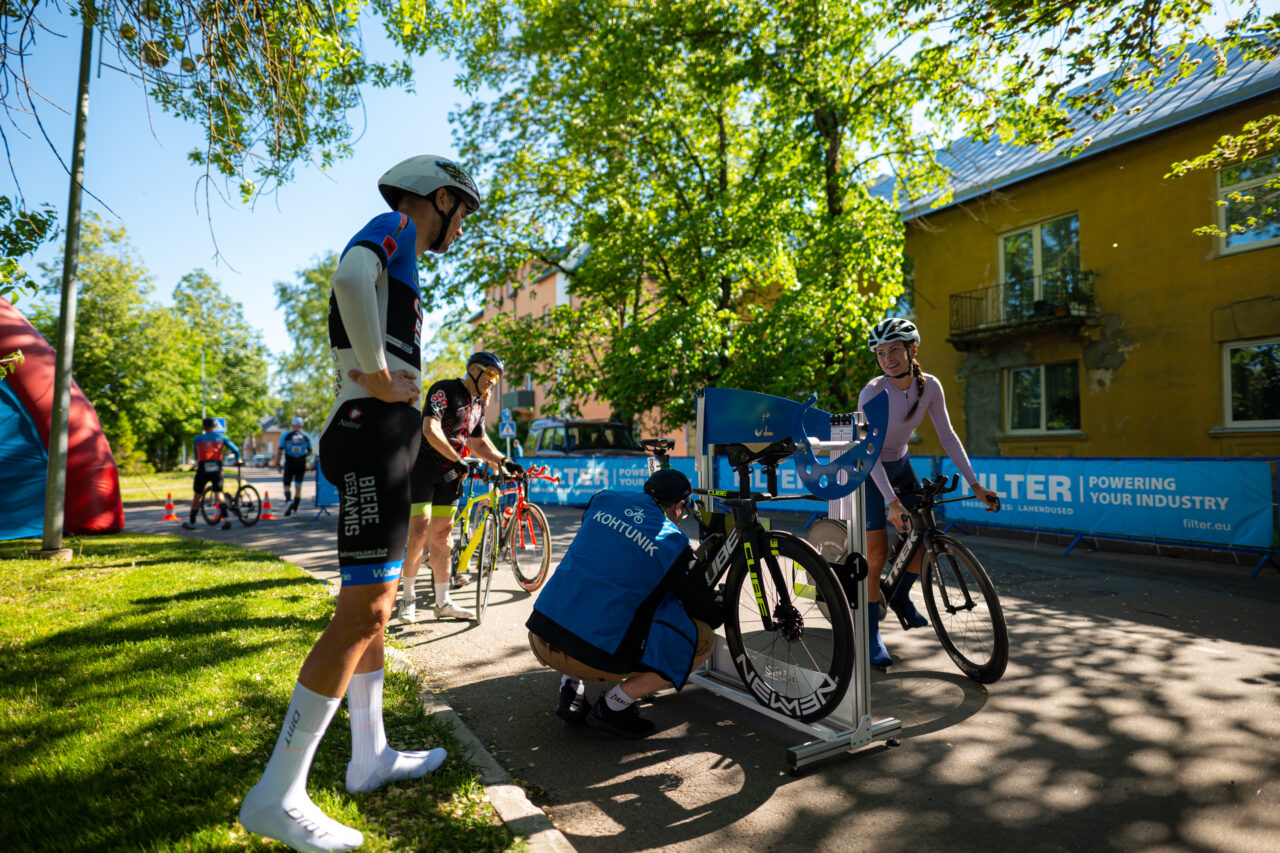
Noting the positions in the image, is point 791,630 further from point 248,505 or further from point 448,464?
point 248,505

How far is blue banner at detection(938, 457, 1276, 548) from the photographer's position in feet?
26.9

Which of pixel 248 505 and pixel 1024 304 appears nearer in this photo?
pixel 248 505

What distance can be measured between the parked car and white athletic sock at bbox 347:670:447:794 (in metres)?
13.7

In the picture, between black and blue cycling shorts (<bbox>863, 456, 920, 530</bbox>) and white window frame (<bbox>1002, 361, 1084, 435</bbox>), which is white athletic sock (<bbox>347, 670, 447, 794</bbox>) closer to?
black and blue cycling shorts (<bbox>863, 456, 920, 530</bbox>)

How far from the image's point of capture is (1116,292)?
15.9m

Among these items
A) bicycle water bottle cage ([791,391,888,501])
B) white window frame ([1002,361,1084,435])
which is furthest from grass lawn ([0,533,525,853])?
white window frame ([1002,361,1084,435])

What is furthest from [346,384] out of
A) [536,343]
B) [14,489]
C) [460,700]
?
[536,343]

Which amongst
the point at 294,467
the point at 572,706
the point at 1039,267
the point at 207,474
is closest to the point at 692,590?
the point at 572,706

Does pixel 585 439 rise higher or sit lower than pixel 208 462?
higher

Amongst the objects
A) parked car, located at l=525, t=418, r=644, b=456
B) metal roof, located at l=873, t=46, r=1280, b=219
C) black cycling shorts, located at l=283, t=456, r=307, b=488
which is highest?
metal roof, located at l=873, t=46, r=1280, b=219

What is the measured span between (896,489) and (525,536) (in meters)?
3.64

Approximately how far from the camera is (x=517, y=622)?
18.5 ft

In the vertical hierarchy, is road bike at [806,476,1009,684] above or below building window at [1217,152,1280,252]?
below

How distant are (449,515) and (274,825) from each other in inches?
143
